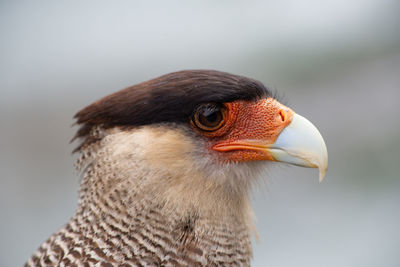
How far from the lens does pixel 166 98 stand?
69.0 inches

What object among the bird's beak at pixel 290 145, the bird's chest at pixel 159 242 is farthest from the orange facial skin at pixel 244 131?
the bird's chest at pixel 159 242

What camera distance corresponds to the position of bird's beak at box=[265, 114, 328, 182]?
1.73 m

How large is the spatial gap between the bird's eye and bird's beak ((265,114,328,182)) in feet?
0.72

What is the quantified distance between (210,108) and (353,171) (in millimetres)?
5081

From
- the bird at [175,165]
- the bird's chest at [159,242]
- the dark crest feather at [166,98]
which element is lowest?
the bird's chest at [159,242]

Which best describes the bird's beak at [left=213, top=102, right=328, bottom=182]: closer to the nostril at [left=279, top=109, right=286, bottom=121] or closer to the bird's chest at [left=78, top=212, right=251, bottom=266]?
the nostril at [left=279, top=109, right=286, bottom=121]

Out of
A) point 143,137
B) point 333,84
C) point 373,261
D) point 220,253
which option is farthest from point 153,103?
point 333,84

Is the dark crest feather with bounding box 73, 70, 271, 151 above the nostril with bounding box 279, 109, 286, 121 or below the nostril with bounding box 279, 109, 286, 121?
above

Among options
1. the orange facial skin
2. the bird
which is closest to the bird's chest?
the bird

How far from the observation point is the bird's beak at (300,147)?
5.68 feet

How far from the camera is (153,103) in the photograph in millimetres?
1752

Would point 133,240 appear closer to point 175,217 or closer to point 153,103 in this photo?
point 175,217

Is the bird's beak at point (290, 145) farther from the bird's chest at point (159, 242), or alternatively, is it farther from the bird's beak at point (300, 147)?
the bird's chest at point (159, 242)

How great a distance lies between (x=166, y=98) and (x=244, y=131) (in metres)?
0.35
